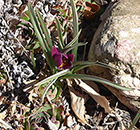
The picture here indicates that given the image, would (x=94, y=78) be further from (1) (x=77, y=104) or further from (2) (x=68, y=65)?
(1) (x=77, y=104)

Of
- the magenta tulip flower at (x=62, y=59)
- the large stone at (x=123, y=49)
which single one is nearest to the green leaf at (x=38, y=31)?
the magenta tulip flower at (x=62, y=59)

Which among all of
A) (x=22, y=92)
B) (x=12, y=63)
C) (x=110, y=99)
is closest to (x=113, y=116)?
(x=110, y=99)

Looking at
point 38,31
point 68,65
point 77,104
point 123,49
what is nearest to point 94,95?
point 77,104

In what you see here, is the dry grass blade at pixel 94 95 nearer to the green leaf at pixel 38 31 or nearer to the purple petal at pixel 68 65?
the purple petal at pixel 68 65

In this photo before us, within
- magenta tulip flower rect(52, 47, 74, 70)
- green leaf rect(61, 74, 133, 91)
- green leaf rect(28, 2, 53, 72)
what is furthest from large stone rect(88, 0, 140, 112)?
green leaf rect(28, 2, 53, 72)

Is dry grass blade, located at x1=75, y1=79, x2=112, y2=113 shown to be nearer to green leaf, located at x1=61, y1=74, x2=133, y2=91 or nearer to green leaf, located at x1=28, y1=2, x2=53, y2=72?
green leaf, located at x1=61, y1=74, x2=133, y2=91

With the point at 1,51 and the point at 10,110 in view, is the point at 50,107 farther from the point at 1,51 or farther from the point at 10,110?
the point at 1,51
